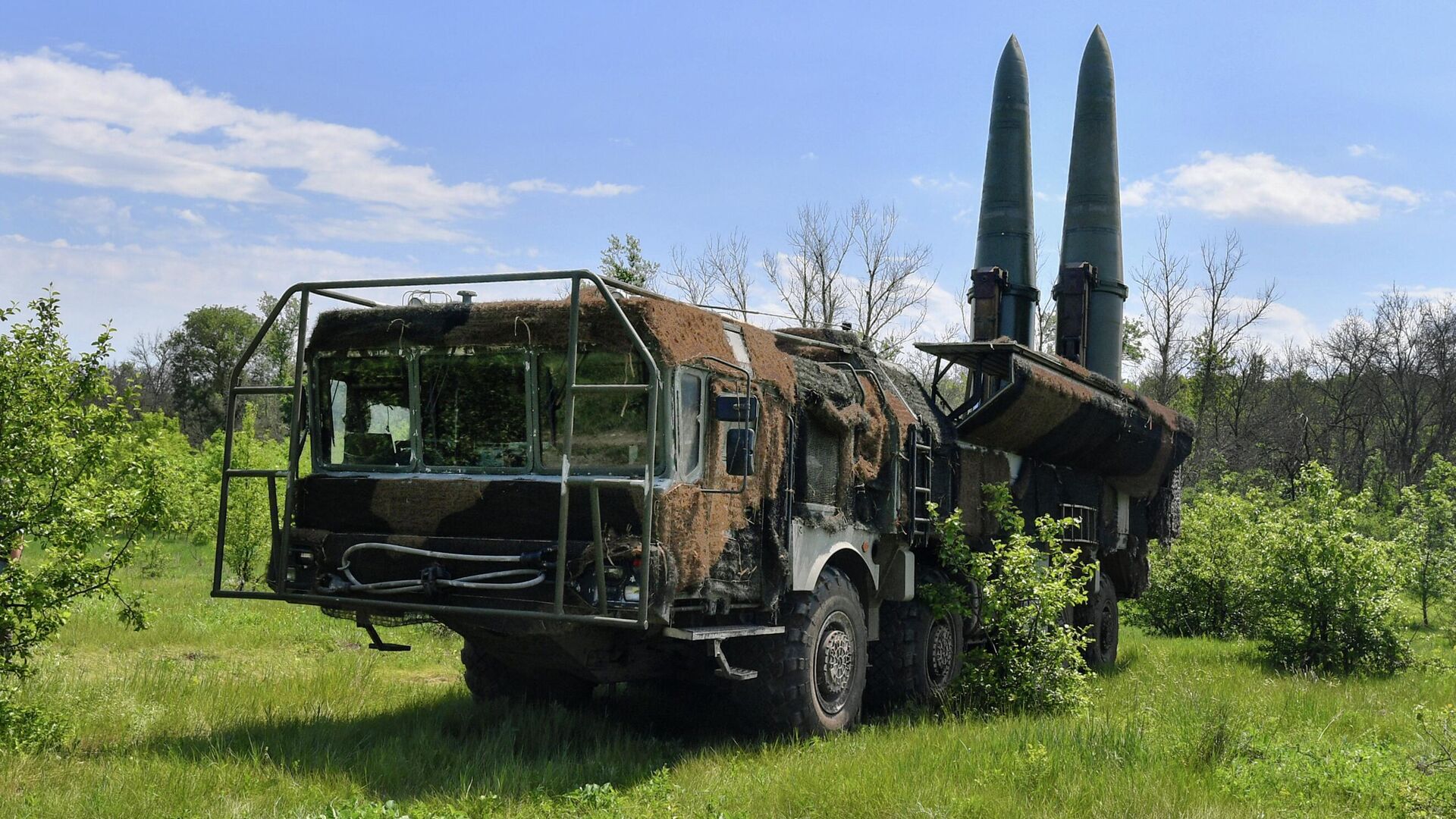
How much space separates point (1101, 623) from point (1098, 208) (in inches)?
313

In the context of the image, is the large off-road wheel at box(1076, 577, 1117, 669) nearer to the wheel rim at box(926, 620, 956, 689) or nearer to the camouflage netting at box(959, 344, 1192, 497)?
the camouflage netting at box(959, 344, 1192, 497)

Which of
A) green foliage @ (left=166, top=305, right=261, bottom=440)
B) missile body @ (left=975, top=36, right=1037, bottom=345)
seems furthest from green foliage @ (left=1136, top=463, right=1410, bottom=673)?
green foliage @ (left=166, top=305, right=261, bottom=440)

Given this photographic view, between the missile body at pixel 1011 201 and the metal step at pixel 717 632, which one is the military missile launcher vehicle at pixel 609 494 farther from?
the missile body at pixel 1011 201

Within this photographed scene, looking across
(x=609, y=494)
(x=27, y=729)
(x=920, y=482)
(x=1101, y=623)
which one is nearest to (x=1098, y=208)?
(x=1101, y=623)

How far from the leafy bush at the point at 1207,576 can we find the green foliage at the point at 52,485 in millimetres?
14855

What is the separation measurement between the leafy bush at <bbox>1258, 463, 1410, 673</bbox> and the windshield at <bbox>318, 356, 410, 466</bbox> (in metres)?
10.6

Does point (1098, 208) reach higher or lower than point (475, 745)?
higher

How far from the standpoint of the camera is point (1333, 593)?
547 inches

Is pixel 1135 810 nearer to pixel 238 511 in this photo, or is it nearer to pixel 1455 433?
pixel 238 511

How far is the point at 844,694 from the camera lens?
911cm

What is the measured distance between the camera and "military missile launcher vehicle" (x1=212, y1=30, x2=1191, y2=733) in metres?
7.19

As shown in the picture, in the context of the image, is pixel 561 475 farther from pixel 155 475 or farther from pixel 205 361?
pixel 205 361

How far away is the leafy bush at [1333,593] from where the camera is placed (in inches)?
543

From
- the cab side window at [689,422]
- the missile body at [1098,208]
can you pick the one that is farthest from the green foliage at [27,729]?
the missile body at [1098,208]
